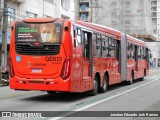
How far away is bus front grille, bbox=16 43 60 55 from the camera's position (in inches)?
570

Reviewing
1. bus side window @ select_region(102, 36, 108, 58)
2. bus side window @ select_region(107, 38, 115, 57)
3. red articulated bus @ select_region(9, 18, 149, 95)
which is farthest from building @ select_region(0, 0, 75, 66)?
red articulated bus @ select_region(9, 18, 149, 95)

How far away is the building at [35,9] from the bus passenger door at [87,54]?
1748 centimetres

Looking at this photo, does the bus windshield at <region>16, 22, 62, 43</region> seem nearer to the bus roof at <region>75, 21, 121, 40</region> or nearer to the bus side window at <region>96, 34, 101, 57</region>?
the bus roof at <region>75, 21, 121, 40</region>

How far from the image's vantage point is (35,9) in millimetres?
42438

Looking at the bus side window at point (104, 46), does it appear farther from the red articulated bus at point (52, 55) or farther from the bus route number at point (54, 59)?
the bus route number at point (54, 59)

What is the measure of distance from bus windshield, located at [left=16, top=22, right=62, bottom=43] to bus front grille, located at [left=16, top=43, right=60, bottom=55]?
0.60 feet

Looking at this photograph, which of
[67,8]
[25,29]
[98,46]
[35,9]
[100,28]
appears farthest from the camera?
[67,8]

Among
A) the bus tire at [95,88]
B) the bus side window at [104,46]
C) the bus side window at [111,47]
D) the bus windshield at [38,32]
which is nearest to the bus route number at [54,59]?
the bus windshield at [38,32]

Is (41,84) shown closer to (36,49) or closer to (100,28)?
(36,49)

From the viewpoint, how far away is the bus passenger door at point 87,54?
619 inches

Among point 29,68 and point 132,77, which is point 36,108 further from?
point 132,77

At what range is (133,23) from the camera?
60.9m

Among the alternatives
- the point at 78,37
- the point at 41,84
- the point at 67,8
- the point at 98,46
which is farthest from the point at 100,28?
the point at 67,8

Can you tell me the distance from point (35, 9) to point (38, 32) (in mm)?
28195
